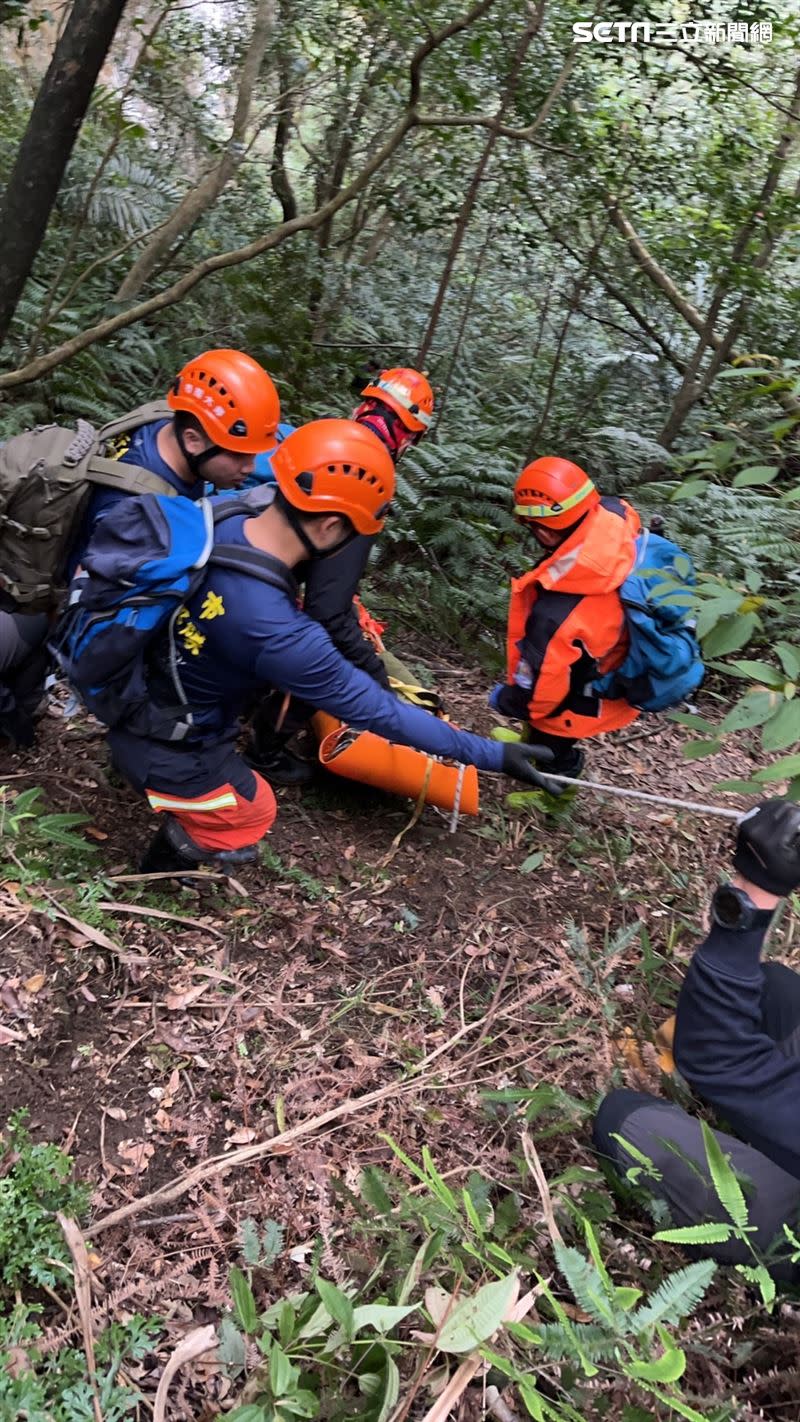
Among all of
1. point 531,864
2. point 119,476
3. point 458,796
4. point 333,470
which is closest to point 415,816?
point 458,796

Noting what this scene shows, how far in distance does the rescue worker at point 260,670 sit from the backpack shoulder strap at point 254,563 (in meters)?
0.02

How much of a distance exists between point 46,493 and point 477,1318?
3.13 m

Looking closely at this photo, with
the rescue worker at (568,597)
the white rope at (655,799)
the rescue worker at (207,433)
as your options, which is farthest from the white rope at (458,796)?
the rescue worker at (207,433)

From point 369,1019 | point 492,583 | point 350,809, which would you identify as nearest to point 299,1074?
point 369,1019

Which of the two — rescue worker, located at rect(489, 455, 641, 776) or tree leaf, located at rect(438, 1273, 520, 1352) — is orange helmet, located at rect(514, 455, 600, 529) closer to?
rescue worker, located at rect(489, 455, 641, 776)

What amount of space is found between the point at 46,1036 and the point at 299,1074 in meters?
0.82

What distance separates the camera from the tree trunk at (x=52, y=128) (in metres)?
4.18

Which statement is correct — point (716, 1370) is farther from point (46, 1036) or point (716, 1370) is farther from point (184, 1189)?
point (46, 1036)

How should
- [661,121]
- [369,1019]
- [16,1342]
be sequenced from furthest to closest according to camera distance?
[661,121], [369,1019], [16,1342]

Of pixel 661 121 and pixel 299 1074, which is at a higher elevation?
pixel 661 121

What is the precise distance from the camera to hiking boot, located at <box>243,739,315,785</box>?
15.2ft

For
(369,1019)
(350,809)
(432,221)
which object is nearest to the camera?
(369,1019)

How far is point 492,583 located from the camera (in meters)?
6.29

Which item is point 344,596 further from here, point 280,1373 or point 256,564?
point 280,1373
